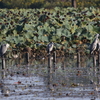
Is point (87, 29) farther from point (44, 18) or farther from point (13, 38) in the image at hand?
point (44, 18)

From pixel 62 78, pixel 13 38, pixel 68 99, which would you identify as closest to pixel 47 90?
pixel 68 99

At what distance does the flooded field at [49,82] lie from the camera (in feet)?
35.1

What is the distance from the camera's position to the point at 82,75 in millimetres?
13938

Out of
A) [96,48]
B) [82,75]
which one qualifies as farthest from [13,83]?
[96,48]

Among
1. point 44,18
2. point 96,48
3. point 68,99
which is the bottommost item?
point 68,99

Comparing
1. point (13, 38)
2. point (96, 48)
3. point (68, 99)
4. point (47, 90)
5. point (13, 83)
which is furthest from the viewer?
point (13, 38)

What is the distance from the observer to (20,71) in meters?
15.2

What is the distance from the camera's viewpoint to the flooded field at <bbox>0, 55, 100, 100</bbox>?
10688 mm

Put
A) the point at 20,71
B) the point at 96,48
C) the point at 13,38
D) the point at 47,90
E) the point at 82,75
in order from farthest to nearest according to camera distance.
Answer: the point at 13,38 → the point at 96,48 → the point at 20,71 → the point at 82,75 → the point at 47,90

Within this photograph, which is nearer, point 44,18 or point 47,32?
point 47,32

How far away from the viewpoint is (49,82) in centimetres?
1262

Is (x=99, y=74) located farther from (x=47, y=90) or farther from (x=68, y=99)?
(x=68, y=99)

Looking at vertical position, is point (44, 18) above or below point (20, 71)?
above

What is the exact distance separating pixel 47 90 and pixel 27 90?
1.65 feet
